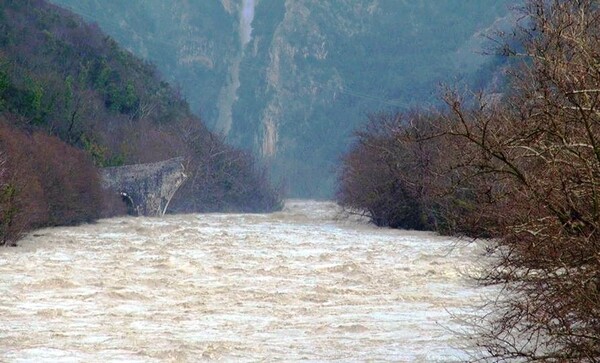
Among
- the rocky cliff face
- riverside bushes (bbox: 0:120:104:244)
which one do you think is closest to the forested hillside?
riverside bushes (bbox: 0:120:104:244)

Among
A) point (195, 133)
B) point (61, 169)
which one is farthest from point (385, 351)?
point (195, 133)

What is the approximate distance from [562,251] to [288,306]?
37.8 feet

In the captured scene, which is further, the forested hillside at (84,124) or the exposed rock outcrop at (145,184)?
the exposed rock outcrop at (145,184)

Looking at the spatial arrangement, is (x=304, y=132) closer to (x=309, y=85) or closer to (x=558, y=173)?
(x=309, y=85)

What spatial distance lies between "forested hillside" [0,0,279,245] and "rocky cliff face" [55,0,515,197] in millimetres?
36716

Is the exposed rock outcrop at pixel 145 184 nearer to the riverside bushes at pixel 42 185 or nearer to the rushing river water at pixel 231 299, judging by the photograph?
the riverside bushes at pixel 42 185

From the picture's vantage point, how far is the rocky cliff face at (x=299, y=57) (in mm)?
137500

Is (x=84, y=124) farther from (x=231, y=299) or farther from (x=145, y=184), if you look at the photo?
(x=231, y=299)

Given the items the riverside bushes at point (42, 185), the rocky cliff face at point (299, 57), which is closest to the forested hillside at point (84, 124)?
the riverside bushes at point (42, 185)

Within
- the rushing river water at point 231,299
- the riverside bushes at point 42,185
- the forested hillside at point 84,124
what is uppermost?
the forested hillside at point 84,124

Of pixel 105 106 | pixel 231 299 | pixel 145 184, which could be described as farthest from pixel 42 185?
pixel 105 106

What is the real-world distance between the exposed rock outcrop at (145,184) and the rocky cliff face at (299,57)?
63.8 m

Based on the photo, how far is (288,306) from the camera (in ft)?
69.5

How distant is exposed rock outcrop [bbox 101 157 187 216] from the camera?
203 ft
